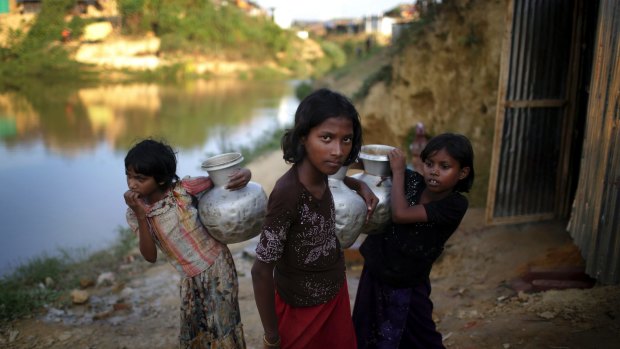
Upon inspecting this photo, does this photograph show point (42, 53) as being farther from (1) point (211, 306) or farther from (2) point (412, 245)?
(2) point (412, 245)

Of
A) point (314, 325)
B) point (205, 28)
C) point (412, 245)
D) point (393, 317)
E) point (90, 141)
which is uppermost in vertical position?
point (205, 28)

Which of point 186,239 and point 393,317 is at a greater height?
point 186,239

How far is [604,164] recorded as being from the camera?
8.95 feet

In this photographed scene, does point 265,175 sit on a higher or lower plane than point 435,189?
lower

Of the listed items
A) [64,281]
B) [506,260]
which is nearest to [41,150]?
[64,281]

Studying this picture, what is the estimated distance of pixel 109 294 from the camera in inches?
166

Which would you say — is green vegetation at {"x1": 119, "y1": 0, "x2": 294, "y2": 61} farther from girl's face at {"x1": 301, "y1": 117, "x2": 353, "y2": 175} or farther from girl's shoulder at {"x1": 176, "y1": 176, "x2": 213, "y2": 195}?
girl's face at {"x1": 301, "y1": 117, "x2": 353, "y2": 175}

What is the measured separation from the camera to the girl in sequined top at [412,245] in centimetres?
176

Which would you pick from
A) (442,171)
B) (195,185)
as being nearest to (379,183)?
(442,171)

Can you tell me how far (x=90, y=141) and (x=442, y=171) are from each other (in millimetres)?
13384

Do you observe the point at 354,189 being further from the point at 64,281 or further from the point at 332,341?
the point at 64,281

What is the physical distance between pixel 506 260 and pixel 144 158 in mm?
3276

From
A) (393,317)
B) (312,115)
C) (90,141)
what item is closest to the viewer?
(312,115)

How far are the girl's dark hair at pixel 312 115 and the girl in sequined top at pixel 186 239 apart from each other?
340 millimetres
